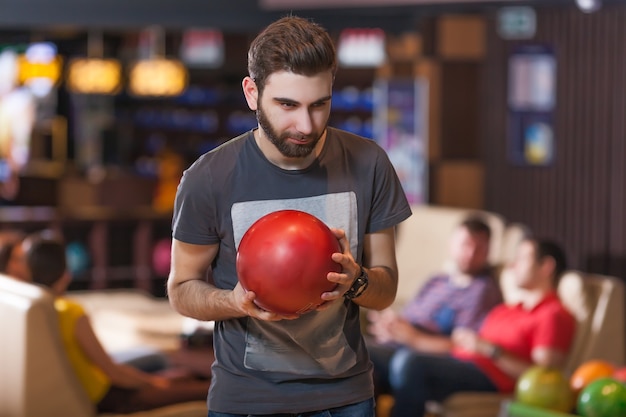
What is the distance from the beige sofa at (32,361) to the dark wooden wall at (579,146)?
4436mm

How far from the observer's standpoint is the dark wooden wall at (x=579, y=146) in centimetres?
745

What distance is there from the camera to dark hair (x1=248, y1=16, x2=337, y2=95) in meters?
2.18

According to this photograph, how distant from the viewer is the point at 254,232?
2217mm

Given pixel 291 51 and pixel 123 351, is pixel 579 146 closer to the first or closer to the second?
pixel 123 351

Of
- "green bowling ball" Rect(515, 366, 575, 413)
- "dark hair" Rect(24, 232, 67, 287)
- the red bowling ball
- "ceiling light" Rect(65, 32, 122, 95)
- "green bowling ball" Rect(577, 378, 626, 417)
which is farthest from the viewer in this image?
"ceiling light" Rect(65, 32, 122, 95)

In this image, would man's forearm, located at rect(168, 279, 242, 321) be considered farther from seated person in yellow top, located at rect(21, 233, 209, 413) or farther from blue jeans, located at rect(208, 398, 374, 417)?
seated person in yellow top, located at rect(21, 233, 209, 413)

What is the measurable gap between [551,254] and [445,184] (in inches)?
137

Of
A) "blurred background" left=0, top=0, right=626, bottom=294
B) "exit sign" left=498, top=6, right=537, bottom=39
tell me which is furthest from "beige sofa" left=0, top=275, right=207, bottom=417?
"exit sign" left=498, top=6, right=537, bottom=39

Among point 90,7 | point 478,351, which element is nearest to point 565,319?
point 478,351

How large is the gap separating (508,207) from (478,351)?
11.7 feet

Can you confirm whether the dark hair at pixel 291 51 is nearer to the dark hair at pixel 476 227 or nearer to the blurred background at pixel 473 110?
the dark hair at pixel 476 227

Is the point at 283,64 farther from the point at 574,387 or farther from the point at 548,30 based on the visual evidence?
the point at 548,30

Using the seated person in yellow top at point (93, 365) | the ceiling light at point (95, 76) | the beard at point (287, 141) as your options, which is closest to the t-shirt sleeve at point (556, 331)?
the seated person in yellow top at point (93, 365)

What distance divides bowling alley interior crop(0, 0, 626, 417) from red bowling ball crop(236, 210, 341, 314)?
6.16 ft
